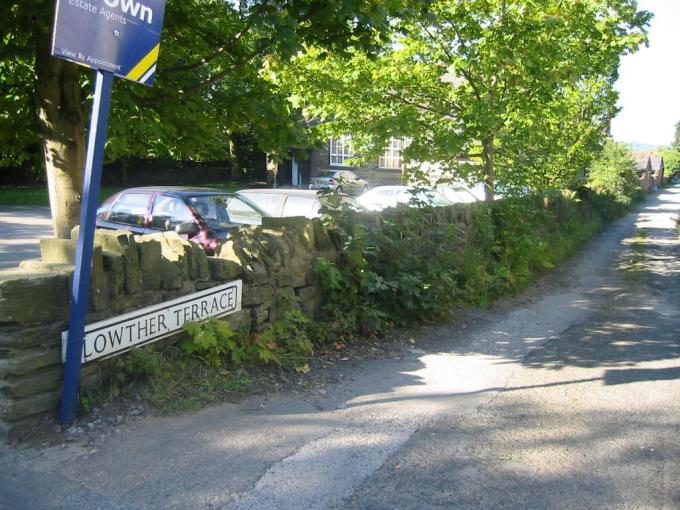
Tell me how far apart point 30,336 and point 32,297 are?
0.23m

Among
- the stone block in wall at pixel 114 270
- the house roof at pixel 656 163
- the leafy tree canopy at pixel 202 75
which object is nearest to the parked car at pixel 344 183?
the leafy tree canopy at pixel 202 75

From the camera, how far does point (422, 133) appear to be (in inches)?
471

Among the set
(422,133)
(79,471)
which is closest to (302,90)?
(422,133)

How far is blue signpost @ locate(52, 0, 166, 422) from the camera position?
3.47 metres

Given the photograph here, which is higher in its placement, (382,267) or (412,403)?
(382,267)

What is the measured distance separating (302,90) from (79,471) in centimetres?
913

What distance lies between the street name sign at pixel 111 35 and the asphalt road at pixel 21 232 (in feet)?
25.5

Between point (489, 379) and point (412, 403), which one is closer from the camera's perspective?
point (412, 403)

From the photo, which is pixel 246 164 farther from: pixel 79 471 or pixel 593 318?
pixel 79 471

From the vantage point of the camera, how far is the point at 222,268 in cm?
513

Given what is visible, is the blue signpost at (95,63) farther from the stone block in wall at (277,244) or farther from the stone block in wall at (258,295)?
the stone block in wall at (277,244)

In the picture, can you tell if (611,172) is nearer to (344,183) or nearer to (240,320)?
(344,183)

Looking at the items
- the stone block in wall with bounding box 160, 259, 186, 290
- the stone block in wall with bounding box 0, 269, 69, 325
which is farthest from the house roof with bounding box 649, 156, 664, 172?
the stone block in wall with bounding box 0, 269, 69, 325

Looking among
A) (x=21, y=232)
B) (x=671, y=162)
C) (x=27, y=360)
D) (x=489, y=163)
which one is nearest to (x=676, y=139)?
(x=671, y=162)
